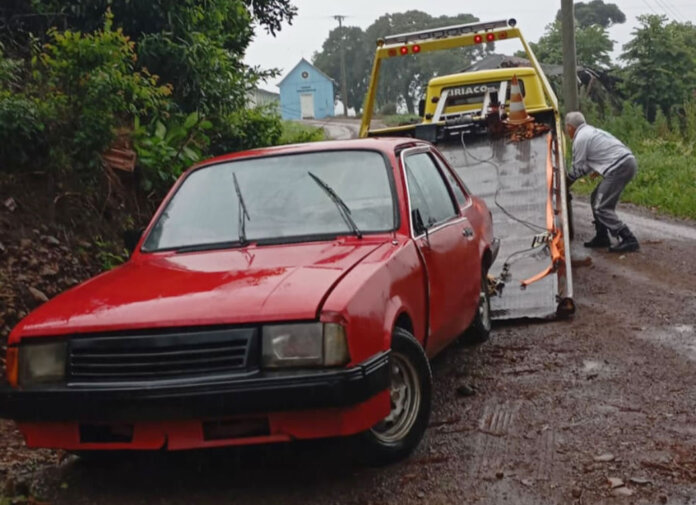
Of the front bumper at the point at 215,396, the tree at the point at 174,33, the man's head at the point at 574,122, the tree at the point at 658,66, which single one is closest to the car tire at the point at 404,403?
the front bumper at the point at 215,396

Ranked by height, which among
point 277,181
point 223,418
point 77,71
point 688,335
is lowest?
point 688,335

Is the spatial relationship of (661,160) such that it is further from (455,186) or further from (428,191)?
(428,191)

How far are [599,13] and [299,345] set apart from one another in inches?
4292

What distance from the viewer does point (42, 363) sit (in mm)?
4027

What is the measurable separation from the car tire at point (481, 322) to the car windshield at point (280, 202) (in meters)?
1.81

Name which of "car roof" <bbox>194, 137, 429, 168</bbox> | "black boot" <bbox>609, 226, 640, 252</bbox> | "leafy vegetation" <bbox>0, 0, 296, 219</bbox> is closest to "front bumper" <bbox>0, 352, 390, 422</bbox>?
"car roof" <bbox>194, 137, 429, 168</bbox>

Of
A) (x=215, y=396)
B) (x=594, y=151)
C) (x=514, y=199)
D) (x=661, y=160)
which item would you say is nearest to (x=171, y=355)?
(x=215, y=396)

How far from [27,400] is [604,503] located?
254cm

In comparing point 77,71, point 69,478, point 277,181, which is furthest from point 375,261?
point 77,71

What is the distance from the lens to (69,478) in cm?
440

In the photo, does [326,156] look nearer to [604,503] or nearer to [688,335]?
[604,503]

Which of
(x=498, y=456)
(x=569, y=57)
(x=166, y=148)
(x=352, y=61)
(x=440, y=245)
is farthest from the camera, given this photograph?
(x=352, y=61)

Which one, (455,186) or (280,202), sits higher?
(280,202)

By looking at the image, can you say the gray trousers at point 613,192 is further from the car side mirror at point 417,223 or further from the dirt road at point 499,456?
the car side mirror at point 417,223
